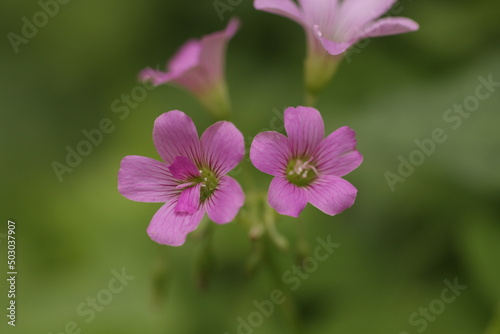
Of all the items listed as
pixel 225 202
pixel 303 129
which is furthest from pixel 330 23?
pixel 225 202

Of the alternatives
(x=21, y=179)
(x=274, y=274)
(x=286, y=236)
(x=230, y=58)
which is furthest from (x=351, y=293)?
(x=21, y=179)

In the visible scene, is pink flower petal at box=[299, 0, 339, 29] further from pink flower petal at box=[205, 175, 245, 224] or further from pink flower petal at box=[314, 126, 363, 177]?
pink flower petal at box=[205, 175, 245, 224]

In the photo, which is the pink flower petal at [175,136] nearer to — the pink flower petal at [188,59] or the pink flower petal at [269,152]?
the pink flower petal at [269,152]

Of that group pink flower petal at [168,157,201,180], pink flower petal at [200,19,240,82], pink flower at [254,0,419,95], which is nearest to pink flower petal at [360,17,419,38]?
pink flower at [254,0,419,95]

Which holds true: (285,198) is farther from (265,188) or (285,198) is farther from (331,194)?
(265,188)

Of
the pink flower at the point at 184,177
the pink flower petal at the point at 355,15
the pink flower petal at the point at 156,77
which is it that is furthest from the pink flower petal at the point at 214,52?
the pink flower at the point at 184,177

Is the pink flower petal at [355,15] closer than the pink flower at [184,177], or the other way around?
the pink flower at [184,177]
